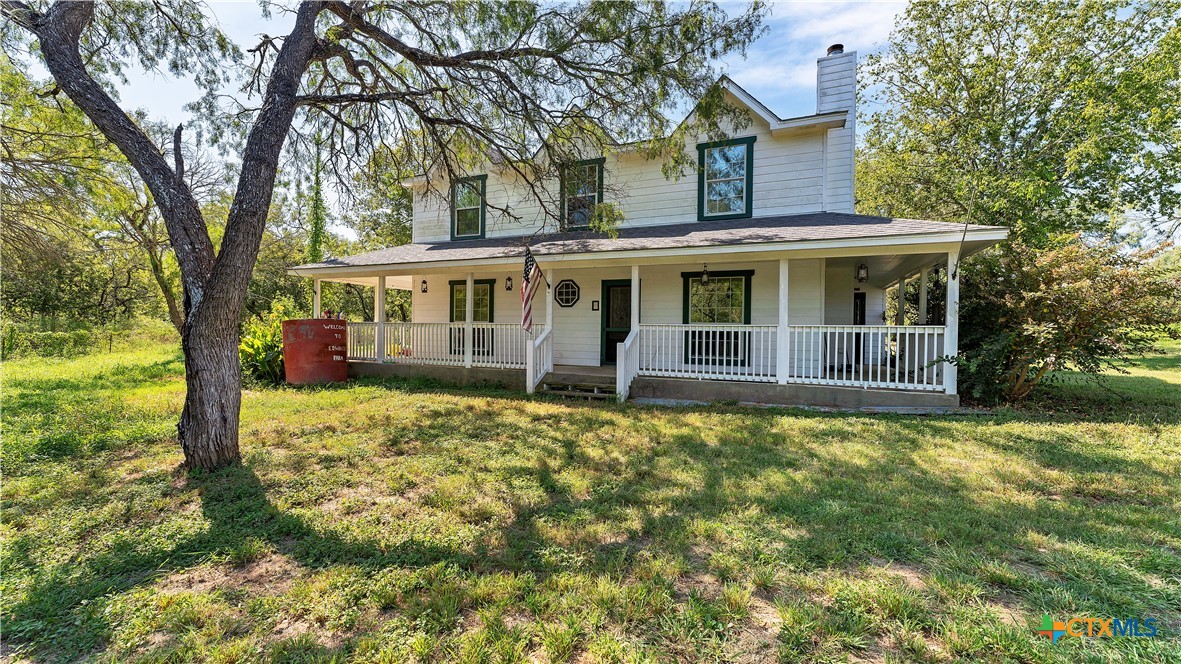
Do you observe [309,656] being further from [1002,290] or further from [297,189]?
[1002,290]

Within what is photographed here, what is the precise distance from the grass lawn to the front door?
4.40 m

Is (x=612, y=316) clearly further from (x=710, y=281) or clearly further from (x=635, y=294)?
(x=710, y=281)

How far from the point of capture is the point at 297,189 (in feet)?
28.0

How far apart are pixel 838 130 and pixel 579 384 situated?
7030 mm

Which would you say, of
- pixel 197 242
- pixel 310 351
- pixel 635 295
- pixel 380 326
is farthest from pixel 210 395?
pixel 380 326

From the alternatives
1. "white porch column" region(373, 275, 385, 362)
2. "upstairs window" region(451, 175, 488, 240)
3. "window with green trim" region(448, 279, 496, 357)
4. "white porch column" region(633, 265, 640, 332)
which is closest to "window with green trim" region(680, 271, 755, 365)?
"white porch column" region(633, 265, 640, 332)

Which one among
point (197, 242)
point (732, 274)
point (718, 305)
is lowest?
point (718, 305)

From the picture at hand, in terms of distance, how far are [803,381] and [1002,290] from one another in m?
3.51

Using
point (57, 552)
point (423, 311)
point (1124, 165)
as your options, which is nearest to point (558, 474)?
point (57, 552)

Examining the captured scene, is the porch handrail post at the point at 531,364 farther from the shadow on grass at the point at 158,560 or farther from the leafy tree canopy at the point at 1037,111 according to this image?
the leafy tree canopy at the point at 1037,111

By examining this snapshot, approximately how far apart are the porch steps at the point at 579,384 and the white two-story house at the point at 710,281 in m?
0.03

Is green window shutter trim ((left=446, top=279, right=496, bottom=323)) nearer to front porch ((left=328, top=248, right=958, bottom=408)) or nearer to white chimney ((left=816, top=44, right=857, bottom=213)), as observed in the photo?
front porch ((left=328, top=248, right=958, bottom=408))

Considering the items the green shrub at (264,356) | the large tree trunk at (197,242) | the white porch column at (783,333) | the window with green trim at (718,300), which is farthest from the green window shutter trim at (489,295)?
the large tree trunk at (197,242)

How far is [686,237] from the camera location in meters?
8.47
